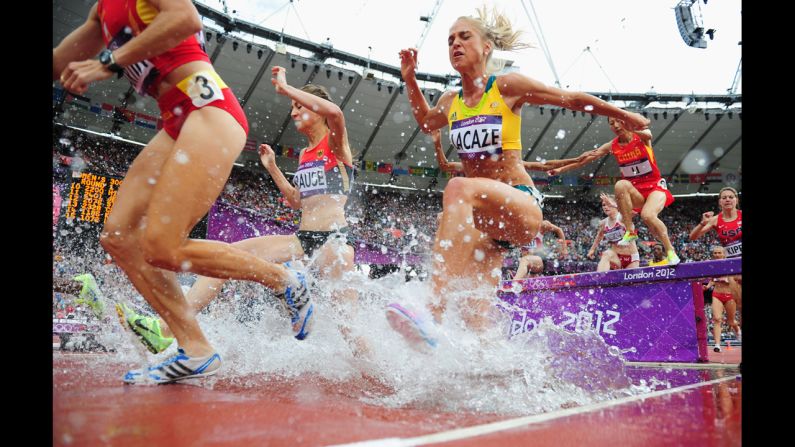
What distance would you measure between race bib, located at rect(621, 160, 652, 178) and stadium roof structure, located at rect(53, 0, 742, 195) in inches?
616

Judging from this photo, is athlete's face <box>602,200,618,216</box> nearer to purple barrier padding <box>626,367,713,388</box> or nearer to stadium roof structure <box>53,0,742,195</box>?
purple barrier padding <box>626,367,713,388</box>

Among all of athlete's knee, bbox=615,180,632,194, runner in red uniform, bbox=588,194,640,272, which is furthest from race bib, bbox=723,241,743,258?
athlete's knee, bbox=615,180,632,194

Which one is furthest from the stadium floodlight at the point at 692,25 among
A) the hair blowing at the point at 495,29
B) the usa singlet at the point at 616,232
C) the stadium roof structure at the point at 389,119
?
the hair blowing at the point at 495,29

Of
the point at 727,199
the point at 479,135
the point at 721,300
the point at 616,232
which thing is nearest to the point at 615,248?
the point at 616,232

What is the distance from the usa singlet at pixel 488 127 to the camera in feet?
10.2

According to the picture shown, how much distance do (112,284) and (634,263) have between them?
877 centimetres

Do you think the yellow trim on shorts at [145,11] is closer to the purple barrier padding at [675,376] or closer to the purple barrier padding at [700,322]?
the purple barrier padding at [675,376]

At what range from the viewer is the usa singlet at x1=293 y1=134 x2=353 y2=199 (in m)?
4.09

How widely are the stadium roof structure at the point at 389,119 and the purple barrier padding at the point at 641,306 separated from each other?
1657 cm

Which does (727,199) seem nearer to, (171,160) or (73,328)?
(171,160)

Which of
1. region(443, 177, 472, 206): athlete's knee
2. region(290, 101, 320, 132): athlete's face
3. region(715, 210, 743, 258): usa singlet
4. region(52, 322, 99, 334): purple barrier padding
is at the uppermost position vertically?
region(290, 101, 320, 132): athlete's face
